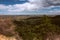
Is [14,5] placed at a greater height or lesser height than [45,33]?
greater

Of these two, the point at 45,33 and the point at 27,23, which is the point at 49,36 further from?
the point at 27,23

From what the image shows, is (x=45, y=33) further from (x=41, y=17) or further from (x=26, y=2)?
(x=26, y=2)

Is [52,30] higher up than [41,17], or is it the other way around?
[41,17]

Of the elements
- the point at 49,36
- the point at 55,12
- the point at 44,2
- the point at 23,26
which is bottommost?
the point at 49,36

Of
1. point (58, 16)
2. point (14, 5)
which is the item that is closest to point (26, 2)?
point (14, 5)

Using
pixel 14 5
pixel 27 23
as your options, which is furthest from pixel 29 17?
pixel 14 5
